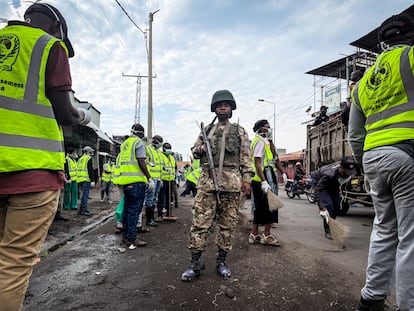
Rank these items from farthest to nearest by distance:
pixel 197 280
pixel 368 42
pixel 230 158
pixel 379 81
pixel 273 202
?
pixel 368 42 → pixel 273 202 → pixel 230 158 → pixel 197 280 → pixel 379 81

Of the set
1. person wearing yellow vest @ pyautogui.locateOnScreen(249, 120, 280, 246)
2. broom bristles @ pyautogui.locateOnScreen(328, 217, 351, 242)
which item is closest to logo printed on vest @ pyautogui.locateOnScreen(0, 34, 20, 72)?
person wearing yellow vest @ pyautogui.locateOnScreen(249, 120, 280, 246)

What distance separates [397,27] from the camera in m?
1.97

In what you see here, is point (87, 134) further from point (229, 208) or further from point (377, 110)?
point (377, 110)

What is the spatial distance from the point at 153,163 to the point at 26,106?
14.8ft

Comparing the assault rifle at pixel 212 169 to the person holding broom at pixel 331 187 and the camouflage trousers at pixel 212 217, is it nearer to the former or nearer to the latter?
the camouflage trousers at pixel 212 217

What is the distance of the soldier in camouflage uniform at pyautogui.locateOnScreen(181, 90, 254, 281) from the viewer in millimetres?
2875

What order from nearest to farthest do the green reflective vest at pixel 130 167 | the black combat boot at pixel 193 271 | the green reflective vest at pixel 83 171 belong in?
1. the black combat boot at pixel 193 271
2. the green reflective vest at pixel 130 167
3. the green reflective vest at pixel 83 171

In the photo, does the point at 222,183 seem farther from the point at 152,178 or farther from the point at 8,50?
the point at 152,178

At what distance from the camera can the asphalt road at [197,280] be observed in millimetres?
2266

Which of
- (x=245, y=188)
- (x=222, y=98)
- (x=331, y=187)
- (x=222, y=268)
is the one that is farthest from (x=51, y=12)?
(x=331, y=187)

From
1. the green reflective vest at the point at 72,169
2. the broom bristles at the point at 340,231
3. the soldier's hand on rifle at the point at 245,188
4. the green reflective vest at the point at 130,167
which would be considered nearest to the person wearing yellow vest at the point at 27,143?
the soldier's hand on rifle at the point at 245,188

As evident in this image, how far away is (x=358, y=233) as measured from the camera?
5.20 metres

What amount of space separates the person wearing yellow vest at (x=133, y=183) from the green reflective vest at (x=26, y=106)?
8.87ft

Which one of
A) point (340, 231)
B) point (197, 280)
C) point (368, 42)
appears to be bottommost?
point (197, 280)
